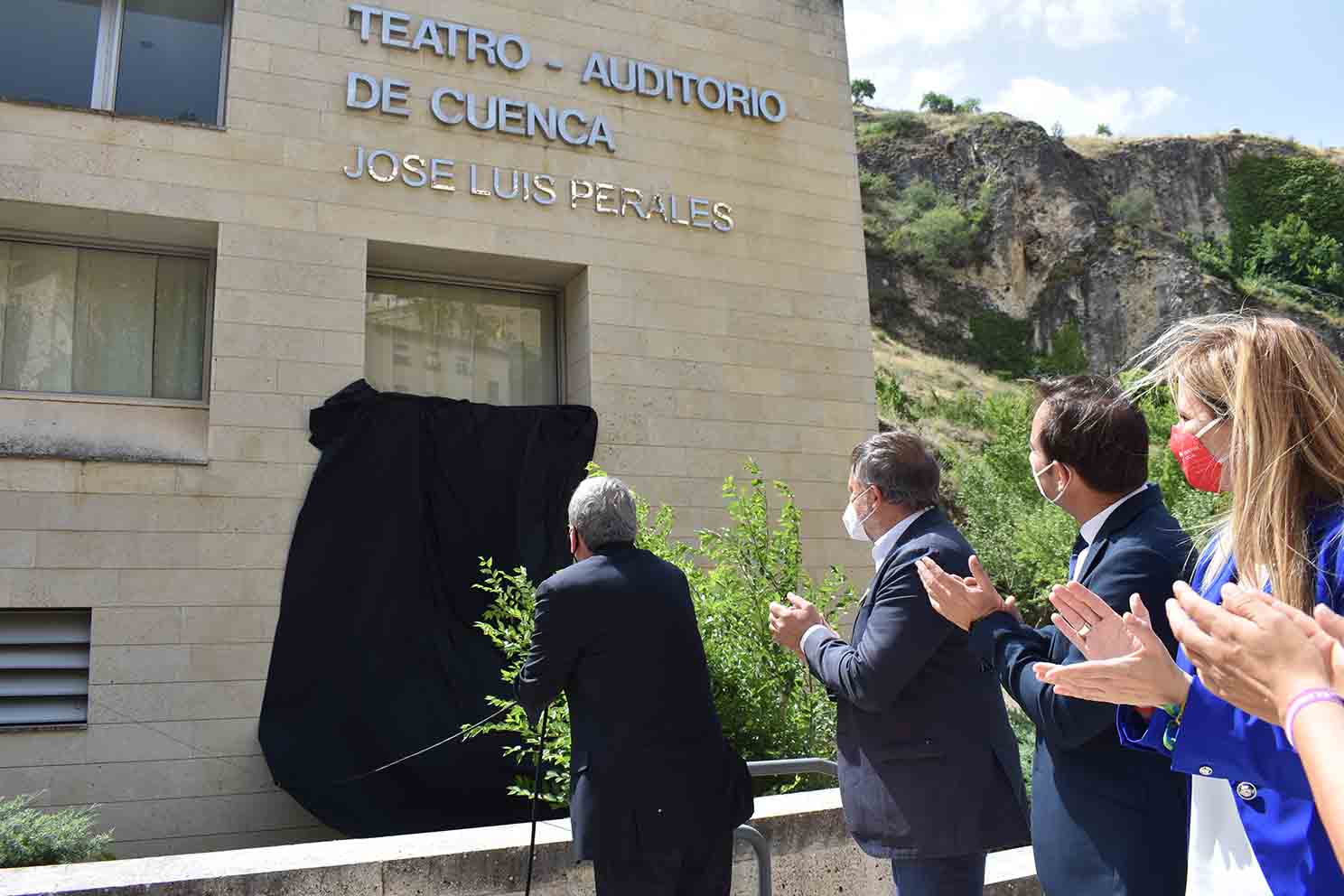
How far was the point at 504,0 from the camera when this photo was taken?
28.7 ft

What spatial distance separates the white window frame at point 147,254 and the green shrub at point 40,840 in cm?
359

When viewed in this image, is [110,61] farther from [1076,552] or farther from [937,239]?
[937,239]

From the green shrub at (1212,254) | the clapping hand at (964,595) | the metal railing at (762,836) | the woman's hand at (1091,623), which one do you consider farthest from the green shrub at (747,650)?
the green shrub at (1212,254)

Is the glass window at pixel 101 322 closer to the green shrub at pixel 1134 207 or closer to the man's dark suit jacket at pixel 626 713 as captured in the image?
the man's dark suit jacket at pixel 626 713

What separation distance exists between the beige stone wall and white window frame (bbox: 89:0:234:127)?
29cm

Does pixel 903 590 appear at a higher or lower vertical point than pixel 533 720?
higher

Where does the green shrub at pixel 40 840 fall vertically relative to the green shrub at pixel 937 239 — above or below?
below

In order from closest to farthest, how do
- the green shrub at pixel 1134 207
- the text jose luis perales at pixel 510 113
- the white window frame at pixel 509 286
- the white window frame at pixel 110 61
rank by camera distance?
the white window frame at pixel 110 61
the text jose luis perales at pixel 510 113
the white window frame at pixel 509 286
the green shrub at pixel 1134 207

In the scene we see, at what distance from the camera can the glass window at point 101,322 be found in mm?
7500

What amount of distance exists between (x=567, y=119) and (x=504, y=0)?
119 centimetres

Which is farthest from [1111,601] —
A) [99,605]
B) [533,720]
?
[99,605]

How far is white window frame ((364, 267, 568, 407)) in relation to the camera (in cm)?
859

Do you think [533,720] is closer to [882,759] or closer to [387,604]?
[882,759]

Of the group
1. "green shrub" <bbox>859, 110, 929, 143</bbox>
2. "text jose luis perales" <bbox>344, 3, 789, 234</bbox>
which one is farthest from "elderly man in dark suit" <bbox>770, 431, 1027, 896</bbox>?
"green shrub" <bbox>859, 110, 929, 143</bbox>
